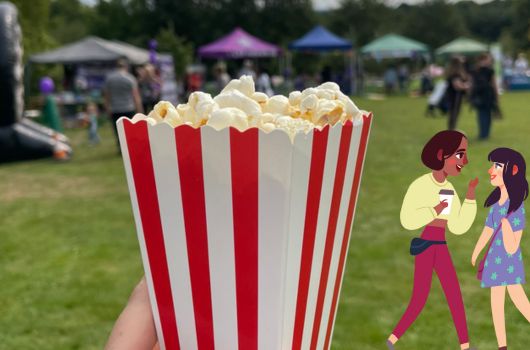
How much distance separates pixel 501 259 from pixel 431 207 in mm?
179

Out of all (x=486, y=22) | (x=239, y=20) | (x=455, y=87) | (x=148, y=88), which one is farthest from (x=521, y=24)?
(x=148, y=88)

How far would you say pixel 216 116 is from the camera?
1.16 m

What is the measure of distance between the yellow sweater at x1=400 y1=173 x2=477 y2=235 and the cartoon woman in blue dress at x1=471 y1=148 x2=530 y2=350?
4cm

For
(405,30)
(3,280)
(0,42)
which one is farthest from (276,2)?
(3,280)

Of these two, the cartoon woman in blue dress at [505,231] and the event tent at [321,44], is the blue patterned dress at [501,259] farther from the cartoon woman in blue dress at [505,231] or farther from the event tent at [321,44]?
the event tent at [321,44]

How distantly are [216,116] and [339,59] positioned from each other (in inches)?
1340

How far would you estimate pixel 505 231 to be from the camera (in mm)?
1215

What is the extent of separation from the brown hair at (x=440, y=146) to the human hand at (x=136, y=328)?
2.38 feet

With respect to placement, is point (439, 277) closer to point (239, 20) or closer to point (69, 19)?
point (239, 20)

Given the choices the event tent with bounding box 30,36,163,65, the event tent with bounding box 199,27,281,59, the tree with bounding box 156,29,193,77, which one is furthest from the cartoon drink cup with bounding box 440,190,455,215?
the tree with bounding box 156,29,193,77

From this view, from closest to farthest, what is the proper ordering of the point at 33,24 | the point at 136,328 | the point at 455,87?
1. the point at 136,328
2. the point at 455,87
3. the point at 33,24

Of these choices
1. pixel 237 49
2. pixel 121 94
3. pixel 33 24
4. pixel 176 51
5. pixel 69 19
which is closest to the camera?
pixel 121 94

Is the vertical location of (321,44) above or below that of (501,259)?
below

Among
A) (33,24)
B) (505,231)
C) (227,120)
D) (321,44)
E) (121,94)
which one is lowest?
(321,44)
